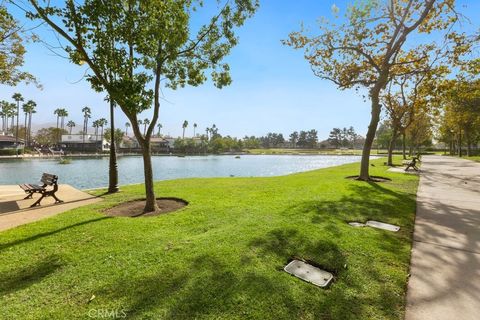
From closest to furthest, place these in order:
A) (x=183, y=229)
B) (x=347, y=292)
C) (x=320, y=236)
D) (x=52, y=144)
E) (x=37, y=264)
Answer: (x=347, y=292), (x=37, y=264), (x=320, y=236), (x=183, y=229), (x=52, y=144)

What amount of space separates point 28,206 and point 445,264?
11072mm

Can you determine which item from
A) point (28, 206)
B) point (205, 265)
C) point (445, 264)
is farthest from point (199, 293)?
point (28, 206)

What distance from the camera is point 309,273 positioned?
12.8ft

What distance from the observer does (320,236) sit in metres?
5.14

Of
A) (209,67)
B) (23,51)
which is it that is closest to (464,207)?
(209,67)

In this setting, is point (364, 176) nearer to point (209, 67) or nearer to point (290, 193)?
point (290, 193)

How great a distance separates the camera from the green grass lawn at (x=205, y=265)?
311 cm

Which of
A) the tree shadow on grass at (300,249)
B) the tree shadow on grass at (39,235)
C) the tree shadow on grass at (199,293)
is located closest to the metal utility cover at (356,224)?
the tree shadow on grass at (300,249)

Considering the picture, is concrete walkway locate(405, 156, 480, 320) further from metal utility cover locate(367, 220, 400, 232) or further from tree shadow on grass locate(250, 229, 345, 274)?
tree shadow on grass locate(250, 229, 345, 274)

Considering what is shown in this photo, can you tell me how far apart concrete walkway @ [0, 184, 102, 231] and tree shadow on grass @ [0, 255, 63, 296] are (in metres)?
2.86

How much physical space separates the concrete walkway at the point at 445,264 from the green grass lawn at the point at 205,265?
0.20m

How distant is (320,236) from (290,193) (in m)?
4.51

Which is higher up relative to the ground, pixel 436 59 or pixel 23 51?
pixel 436 59

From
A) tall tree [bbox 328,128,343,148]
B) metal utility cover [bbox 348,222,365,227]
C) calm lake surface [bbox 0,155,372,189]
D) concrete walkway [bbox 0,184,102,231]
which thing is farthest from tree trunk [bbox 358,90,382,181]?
tall tree [bbox 328,128,343,148]
